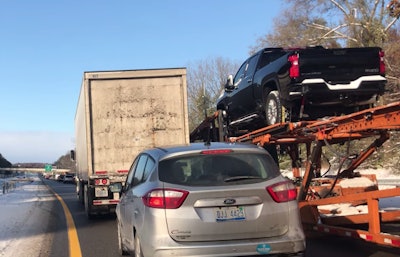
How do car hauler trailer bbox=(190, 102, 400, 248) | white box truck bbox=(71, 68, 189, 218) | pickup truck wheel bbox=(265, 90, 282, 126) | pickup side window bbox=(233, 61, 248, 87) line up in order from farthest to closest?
white box truck bbox=(71, 68, 189, 218) < pickup side window bbox=(233, 61, 248, 87) < pickup truck wheel bbox=(265, 90, 282, 126) < car hauler trailer bbox=(190, 102, 400, 248)

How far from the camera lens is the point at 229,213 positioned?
5.05 meters

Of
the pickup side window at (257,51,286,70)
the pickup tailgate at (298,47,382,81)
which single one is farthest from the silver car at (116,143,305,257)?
the pickup side window at (257,51,286,70)

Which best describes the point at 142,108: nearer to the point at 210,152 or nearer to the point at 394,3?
the point at 210,152

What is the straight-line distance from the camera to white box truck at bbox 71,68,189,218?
40.5 feet

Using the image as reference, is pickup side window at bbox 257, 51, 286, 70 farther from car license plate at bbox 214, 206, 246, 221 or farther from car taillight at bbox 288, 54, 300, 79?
car license plate at bbox 214, 206, 246, 221

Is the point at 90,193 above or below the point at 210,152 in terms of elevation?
below

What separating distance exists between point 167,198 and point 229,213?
66 centimetres

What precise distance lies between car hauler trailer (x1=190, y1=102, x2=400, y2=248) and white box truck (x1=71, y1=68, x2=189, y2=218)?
9.66 feet

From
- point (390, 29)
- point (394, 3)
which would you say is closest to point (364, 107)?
point (394, 3)

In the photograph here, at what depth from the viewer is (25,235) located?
10289 millimetres

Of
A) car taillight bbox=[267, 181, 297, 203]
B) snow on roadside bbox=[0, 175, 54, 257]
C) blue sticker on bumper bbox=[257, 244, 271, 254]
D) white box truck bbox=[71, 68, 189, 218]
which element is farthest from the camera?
white box truck bbox=[71, 68, 189, 218]

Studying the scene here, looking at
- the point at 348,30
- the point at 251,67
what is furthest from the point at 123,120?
the point at 348,30

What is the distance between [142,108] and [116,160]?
151 centimetres

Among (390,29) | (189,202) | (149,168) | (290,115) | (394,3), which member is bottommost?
(189,202)
